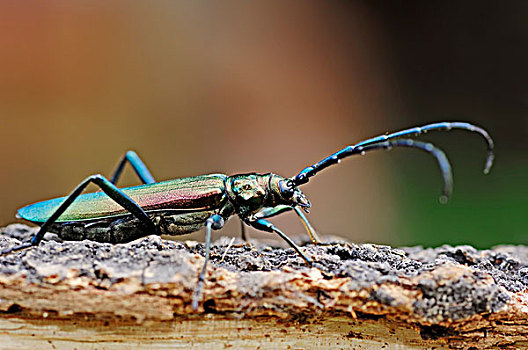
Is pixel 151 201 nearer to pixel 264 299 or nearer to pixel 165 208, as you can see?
pixel 165 208

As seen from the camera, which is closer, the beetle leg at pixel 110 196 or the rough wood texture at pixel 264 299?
the rough wood texture at pixel 264 299

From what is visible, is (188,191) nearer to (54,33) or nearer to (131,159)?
(131,159)

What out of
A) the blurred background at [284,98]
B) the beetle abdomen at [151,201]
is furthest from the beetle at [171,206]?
the blurred background at [284,98]

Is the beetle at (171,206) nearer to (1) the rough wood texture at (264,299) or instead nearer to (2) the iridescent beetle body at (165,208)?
(2) the iridescent beetle body at (165,208)

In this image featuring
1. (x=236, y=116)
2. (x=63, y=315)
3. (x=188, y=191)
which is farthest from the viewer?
(x=236, y=116)

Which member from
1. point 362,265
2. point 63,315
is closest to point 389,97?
point 362,265

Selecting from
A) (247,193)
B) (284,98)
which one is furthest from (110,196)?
(284,98)
